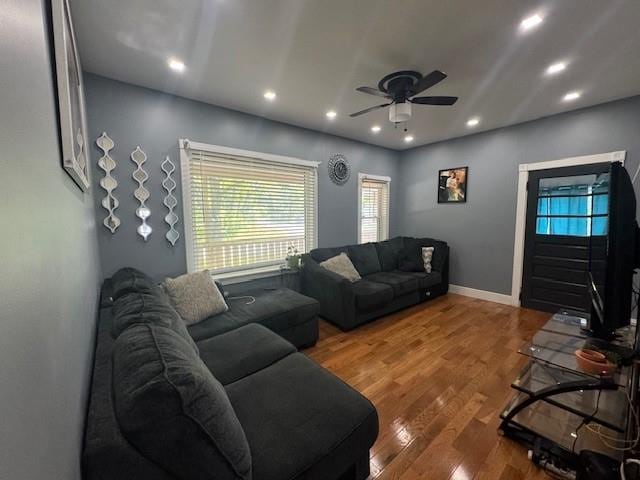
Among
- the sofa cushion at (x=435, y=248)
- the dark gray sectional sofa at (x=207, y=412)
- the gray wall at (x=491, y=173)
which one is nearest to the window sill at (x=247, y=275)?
the dark gray sectional sofa at (x=207, y=412)

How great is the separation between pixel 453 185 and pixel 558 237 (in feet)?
5.18

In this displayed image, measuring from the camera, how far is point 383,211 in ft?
16.7

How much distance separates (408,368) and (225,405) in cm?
195

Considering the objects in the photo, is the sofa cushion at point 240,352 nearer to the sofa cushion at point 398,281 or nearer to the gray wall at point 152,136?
the gray wall at point 152,136

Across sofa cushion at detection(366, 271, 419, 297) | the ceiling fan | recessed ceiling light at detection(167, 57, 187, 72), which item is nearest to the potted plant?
sofa cushion at detection(366, 271, 419, 297)

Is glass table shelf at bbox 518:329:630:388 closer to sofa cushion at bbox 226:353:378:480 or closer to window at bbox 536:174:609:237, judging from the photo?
sofa cushion at bbox 226:353:378:480

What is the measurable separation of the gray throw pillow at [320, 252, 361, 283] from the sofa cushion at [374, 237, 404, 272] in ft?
2.74

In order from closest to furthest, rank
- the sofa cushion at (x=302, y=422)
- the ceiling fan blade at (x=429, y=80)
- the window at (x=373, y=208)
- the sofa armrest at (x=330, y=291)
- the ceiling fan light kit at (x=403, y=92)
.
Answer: the sofa cushion at (x=302, y=422) → the ceiling fan blade at (x=429, y=80) → the ceiling fan light kit at (x=403, y=92) → the sofa armrest at (x=330, y=291) → the window at (x=373, y=208)

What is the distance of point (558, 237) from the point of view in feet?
11.2

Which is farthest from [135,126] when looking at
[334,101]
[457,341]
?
[457,341]

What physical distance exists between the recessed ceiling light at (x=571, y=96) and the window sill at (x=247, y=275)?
379cm

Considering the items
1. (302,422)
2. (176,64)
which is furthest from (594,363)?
(176,64)

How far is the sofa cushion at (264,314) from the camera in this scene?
219 cm

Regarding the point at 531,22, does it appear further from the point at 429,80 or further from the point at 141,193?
the point at 141,193
